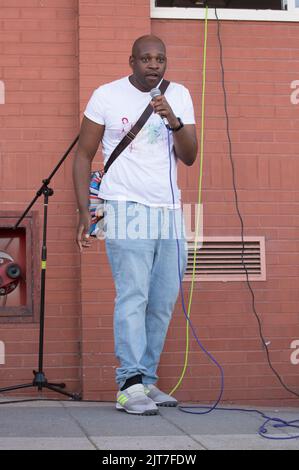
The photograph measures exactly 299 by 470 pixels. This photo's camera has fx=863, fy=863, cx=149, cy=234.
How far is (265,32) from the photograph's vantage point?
6.82m

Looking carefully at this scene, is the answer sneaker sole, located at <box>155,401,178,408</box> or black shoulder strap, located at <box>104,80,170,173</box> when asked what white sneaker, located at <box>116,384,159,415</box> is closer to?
sneaker sole, located at <box>155,401,178,408</box>

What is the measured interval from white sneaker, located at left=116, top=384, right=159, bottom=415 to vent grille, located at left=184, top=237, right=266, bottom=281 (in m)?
1.91

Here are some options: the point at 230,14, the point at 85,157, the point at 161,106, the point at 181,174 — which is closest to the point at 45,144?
the point at 181,174

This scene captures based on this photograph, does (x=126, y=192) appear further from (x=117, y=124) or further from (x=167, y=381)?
(x=167, y=381)

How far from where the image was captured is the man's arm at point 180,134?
4691 millimetres

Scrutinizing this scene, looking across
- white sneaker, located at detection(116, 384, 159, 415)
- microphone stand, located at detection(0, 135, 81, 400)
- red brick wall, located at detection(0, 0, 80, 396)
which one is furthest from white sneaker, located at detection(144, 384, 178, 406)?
red brick wall, located at detection(0, 0, 80, 396)

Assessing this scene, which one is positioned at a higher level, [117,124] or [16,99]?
[16,99]

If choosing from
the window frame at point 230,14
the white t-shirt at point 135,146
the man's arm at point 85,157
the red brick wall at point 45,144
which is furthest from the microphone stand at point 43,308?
the window frame at point 230,14

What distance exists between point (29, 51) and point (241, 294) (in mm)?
2462

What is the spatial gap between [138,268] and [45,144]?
1.96 metres

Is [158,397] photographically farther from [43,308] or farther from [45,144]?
[45,144]

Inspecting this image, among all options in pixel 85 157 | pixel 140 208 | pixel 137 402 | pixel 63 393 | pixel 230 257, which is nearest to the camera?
pixel 137 402

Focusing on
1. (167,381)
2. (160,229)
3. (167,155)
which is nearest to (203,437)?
(160,229)

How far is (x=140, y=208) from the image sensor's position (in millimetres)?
4965
